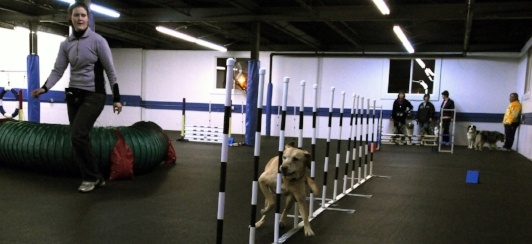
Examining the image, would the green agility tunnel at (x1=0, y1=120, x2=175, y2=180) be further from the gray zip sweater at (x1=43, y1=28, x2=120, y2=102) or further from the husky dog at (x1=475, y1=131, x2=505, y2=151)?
the husky dog at (x1=475, y1=131, x2=505, y2=151)

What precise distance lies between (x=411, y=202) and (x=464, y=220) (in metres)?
0.75

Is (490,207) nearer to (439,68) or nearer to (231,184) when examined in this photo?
(231,184)

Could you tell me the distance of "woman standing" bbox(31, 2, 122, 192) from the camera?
3.88 metres

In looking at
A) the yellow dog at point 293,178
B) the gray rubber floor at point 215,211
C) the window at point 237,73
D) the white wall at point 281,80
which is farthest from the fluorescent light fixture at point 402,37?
the yellow dog at point 293,178

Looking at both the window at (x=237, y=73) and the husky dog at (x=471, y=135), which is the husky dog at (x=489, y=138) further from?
the window at (x=237, y=73)

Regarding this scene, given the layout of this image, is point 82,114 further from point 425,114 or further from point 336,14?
point 425,114

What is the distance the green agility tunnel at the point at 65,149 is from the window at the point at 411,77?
→ 34.2 ft

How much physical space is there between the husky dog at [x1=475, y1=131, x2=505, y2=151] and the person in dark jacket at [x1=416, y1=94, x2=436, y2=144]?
149 centimetres

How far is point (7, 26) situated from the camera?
44.3ft

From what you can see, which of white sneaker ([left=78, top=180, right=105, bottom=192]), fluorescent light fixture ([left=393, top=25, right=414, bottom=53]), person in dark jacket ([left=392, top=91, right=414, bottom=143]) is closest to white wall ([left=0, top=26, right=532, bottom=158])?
person in dark jacket ([left=392, top=91, right=414, bottom=143])

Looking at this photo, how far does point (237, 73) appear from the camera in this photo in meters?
15.1

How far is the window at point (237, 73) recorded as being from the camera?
1489 cm

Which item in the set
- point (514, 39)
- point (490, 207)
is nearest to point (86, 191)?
point (490, 207)

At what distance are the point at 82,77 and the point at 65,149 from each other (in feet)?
4.13
